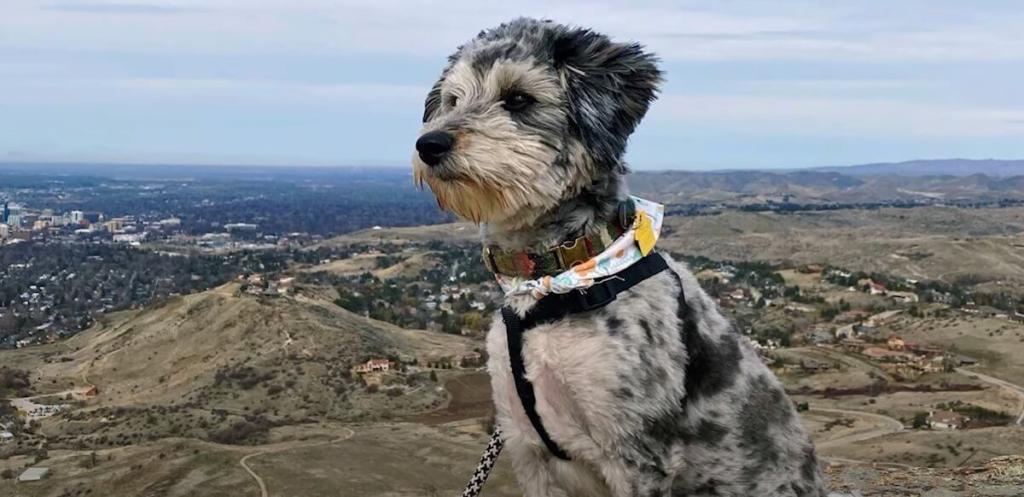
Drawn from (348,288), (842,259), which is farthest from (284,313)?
(842,259)

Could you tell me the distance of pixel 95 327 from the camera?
3076 inches

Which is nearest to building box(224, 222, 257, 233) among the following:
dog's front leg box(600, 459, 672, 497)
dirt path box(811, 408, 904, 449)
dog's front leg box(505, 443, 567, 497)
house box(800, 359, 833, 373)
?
house box(800, 359, 833, 373)

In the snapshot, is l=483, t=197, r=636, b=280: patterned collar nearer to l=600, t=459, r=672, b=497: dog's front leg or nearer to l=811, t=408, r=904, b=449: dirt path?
l=600, t=459, r=672, b=497: dog's front leg

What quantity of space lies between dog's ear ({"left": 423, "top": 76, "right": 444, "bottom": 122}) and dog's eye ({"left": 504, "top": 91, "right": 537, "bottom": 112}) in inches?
21.7

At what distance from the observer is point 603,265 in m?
4.15

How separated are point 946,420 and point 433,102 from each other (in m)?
42.8

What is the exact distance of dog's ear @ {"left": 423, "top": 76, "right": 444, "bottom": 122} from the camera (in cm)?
479

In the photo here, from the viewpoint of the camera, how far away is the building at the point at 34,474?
31094 mm

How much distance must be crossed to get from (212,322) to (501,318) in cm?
6372

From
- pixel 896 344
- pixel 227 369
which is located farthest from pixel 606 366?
pixel 896 344

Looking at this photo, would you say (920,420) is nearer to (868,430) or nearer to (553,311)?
(868,430)

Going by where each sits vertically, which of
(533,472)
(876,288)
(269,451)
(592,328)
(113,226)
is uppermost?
(592,328)

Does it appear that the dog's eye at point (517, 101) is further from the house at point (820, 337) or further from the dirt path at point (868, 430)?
the house at point (820, 337)

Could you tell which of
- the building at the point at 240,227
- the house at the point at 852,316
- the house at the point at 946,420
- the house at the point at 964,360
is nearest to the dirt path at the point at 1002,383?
the house at the point at 964,360
